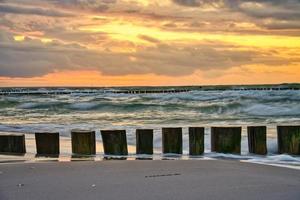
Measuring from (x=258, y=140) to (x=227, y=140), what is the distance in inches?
19.7

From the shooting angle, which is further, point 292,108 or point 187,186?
point 292,108

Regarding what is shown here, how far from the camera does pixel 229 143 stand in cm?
732

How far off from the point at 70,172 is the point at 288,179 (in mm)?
2215

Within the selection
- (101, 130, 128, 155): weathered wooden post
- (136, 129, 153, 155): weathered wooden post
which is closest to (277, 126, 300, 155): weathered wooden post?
(136, 129, 153, 155): weathered wooden post

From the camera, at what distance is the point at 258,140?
7.45m

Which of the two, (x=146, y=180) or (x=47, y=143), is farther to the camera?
(x=47, y=143)

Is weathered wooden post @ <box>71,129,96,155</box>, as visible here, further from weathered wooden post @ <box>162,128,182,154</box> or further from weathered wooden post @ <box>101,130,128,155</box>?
weathered wooden post @ <box>162,128,182,154</box>

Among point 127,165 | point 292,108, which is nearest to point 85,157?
point 127,165

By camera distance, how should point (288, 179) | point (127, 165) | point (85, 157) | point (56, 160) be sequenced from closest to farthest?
point (288, 179) → point (127, 165) → point (56, 160) → point (85, 157)

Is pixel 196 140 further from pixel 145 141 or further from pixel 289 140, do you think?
pixel 289 140

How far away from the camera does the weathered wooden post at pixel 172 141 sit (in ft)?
23.7

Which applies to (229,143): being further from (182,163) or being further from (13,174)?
(13,174)

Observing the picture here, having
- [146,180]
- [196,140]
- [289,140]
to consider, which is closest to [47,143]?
[196,140]

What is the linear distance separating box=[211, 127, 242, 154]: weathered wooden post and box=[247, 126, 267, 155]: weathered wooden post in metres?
0.26
